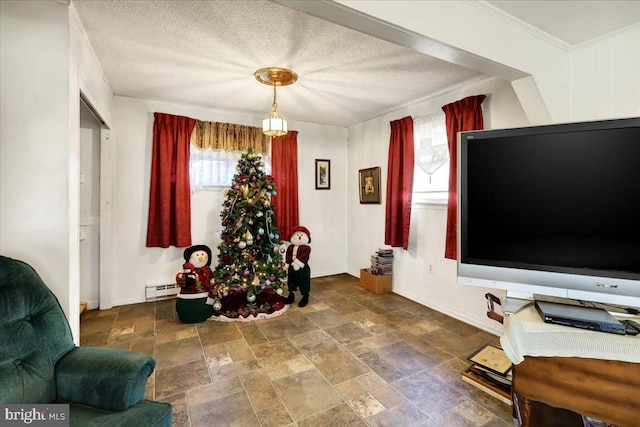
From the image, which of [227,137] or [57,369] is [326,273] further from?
[57,369]

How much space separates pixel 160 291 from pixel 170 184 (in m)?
1.36

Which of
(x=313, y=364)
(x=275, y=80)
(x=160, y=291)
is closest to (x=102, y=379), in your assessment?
(x=313, y=364)

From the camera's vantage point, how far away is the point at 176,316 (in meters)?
3.27

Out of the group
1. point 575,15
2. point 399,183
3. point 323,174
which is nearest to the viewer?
point 575,15

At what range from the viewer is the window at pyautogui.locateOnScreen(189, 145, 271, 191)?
155 inches

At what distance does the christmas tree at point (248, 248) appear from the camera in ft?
10.8

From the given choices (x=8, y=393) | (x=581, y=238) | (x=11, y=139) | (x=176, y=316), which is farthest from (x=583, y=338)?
(x=176, y=316)

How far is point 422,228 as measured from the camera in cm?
362

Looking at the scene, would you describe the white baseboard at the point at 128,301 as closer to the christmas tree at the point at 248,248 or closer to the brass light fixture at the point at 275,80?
the christmas tree at the point at 248,248

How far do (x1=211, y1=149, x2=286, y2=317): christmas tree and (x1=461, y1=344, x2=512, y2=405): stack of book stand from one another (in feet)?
6.73

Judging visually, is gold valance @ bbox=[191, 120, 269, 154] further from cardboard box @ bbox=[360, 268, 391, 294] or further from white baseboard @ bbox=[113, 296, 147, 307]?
cardboard box @ bbox=[360, 268, 391, 294]

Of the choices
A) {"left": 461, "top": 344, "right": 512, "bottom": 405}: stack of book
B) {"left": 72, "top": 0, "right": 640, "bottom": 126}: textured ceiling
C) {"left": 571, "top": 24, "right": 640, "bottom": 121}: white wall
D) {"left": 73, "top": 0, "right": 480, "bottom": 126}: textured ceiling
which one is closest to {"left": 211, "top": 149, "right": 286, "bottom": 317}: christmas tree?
{"left": 73, "top": 0, "right": 480, "bottom": 126}: textured ceiling

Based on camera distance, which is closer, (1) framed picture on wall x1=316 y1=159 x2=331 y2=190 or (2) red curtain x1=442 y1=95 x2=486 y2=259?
(2) red curtain x1=442 y1=95 x2=486 y2=259

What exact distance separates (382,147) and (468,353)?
2.77 metres
